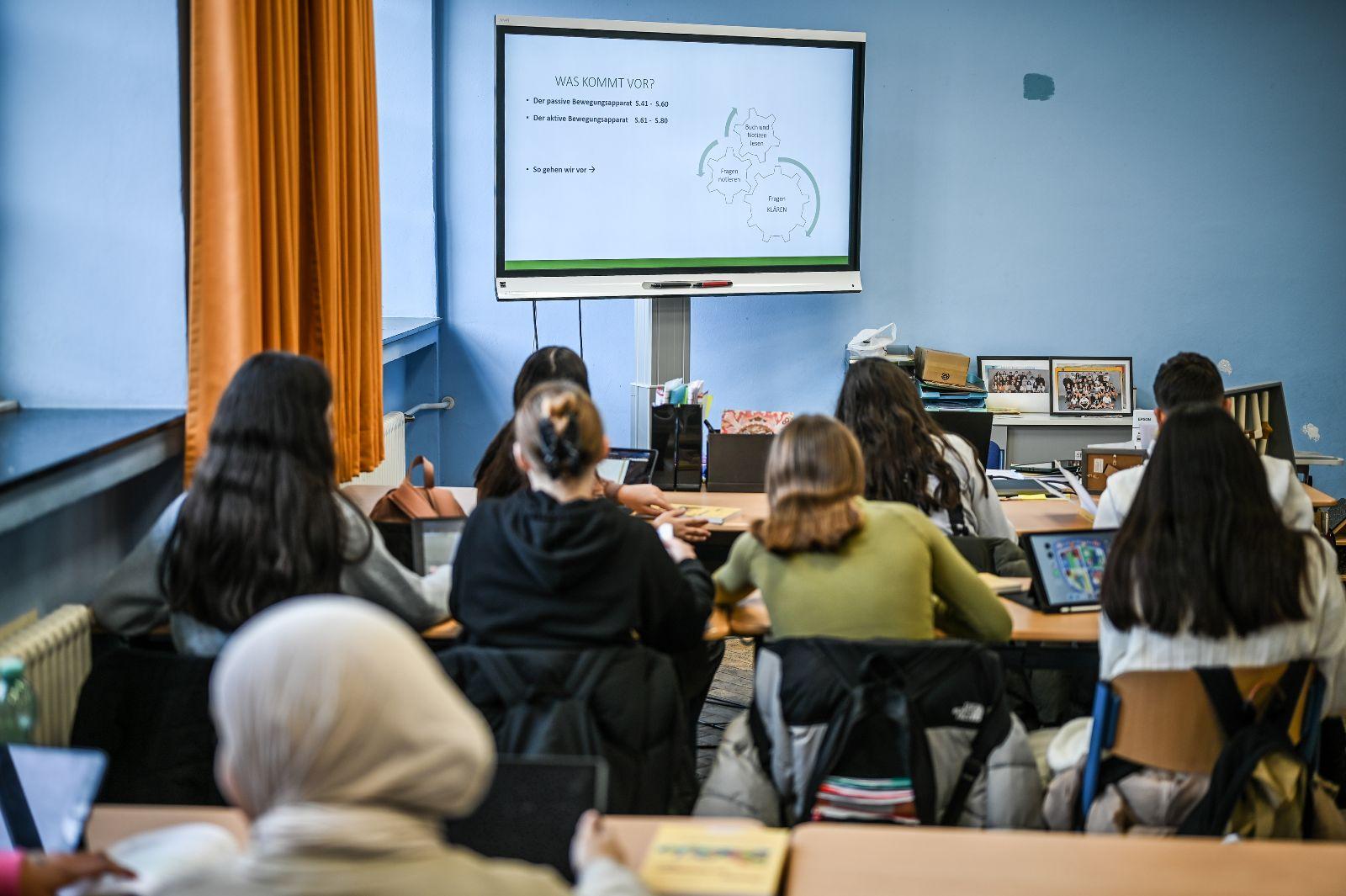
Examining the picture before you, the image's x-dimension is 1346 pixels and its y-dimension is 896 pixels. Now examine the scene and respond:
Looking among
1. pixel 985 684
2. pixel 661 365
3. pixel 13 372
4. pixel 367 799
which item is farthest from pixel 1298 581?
pixel 661 365

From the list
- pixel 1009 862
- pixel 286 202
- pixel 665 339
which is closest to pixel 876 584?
pixel 1009 862

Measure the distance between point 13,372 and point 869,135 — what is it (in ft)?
12.7

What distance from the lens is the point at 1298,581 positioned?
2193 mm

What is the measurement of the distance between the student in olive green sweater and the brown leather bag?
36.3 inches

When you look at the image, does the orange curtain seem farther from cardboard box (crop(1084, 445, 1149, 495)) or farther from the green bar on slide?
cardboard box (crop(1084, 445, 1149, 495))

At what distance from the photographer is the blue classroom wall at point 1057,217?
18.6 feet

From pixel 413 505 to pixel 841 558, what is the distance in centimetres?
114

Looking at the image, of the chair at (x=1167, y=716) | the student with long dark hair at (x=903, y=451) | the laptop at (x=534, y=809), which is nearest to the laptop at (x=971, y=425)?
the student with long dark hair at (x=903, y=451)

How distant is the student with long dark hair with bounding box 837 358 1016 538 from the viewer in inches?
126

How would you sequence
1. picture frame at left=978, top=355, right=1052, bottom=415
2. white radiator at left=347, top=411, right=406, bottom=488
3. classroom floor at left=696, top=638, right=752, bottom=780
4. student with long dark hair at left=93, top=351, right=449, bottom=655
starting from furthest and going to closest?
1. picture frame at left=978, top=355, right=1052, bottom=415
2. white radiator at left=347, top=411, right=406, bottom=488
3. classroom floor at left=696, top=638, right=752, bottom=780
4. student with long dark hair at left=93, top=351, right=449, bottom=655

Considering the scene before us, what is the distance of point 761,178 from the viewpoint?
5.06 m

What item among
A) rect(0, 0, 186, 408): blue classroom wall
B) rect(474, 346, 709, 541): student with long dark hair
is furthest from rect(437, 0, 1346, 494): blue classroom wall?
rect(0, 0, 186, 408): blue classroom wall

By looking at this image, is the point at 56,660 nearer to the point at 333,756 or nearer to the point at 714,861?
the point at 714,861

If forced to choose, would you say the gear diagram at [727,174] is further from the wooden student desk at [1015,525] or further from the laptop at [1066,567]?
the laptop at [1066,567]
